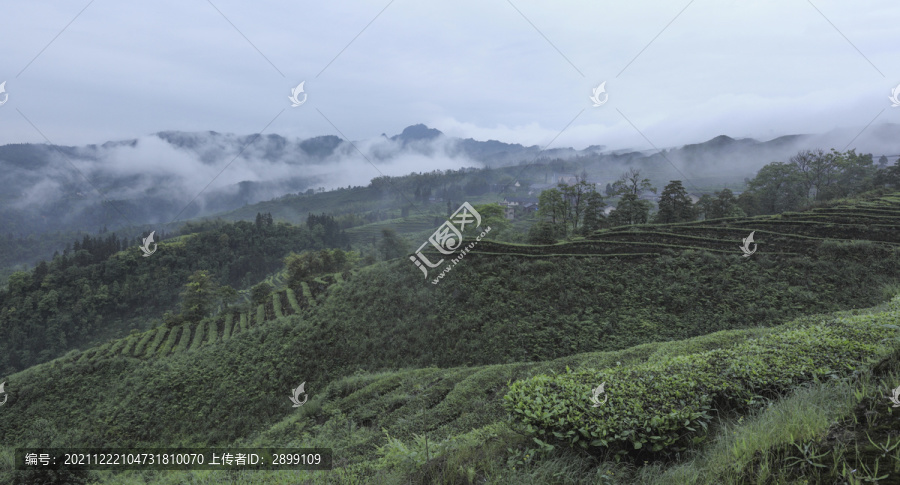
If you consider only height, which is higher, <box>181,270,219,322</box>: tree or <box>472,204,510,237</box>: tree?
<box>472,204,510,237</box>: tree

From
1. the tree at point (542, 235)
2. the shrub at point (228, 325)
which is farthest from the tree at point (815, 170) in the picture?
the shrub at point (228, 325)

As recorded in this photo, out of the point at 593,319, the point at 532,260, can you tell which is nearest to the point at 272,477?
the point at 593,319

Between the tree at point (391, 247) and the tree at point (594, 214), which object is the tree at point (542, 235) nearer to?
the tree at point (594, 214)

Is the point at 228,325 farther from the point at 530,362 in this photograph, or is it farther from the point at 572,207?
the point at 572,207

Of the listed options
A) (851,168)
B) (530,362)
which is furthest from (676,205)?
(851,168)

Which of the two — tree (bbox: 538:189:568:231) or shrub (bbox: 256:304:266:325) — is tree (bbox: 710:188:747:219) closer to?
tree (bbox: 538:189:568:231)

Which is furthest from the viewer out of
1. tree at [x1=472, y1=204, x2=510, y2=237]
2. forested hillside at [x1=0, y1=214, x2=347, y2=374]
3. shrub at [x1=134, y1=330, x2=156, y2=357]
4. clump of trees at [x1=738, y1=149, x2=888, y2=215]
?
forested hillside at [x1=0, y1=214, x2=347, y2=374]

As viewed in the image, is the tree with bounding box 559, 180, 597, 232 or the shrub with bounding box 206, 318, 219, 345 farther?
the tree with bounding box 559, 180, 597, 232

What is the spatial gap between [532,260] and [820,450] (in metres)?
11.8

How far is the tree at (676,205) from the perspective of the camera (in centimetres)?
2389

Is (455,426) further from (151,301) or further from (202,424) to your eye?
(151,301)

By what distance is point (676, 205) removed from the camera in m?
24.0

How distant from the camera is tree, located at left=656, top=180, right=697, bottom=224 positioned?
2389cm

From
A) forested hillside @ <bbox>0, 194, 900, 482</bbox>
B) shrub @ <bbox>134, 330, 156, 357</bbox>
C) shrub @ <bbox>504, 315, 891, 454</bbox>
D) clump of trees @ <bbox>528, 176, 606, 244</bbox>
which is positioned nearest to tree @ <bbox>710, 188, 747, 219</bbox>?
clump of trees @ <bbox>528, 176, 606, 244</bbox>
